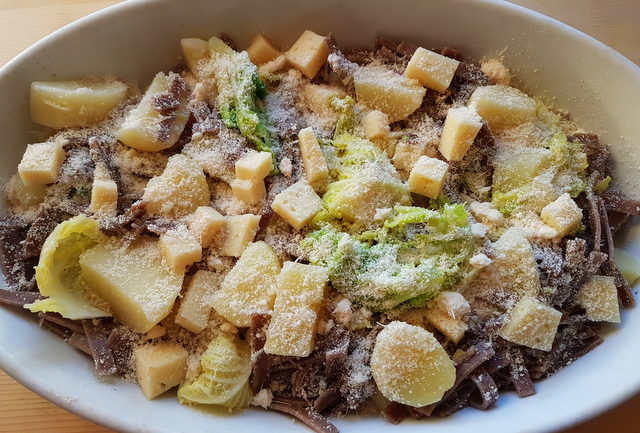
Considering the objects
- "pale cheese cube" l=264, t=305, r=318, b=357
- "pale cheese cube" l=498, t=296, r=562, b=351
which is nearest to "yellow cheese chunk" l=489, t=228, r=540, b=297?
"pale cheese cube" l=498, t=296, r=562, b=351

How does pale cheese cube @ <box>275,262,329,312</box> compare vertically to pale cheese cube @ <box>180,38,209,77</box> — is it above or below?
below

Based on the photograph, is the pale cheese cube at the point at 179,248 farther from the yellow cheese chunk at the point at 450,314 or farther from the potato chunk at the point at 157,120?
the yellow cheese chunk at the point at 450,314

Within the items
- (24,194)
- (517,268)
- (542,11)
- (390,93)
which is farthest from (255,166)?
(542,11)

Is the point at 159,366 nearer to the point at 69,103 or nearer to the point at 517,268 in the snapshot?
the point at 69,103

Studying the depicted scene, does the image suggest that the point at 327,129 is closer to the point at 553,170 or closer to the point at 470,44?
the point at 470,44

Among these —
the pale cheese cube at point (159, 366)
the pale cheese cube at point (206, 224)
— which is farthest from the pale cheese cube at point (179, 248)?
the pale cheese cube at point (159, 366)

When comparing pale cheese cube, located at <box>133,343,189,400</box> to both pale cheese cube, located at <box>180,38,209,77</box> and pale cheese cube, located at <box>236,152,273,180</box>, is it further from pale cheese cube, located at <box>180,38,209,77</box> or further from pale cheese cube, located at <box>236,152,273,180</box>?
pale cheese cube, located at <box>180,38,209,77</box>

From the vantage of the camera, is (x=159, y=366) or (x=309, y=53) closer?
(x=159, y=366)
